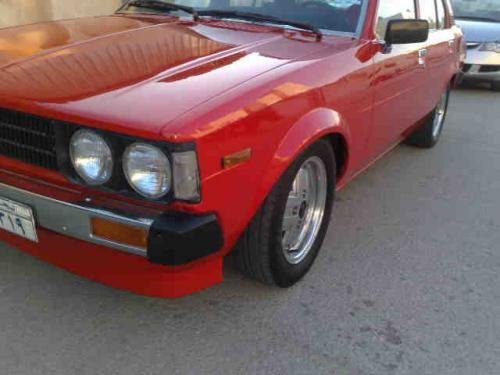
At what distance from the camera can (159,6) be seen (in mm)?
3527

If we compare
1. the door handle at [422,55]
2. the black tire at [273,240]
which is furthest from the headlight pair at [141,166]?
the door handle at [422,55]

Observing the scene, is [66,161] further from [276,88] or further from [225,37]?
[225,37]

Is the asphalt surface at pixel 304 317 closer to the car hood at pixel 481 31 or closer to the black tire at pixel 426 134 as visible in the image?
the black tire at pixel 426 134

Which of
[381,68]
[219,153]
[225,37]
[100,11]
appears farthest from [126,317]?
[100,11]

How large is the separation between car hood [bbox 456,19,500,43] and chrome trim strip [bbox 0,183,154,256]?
7737 millimetres

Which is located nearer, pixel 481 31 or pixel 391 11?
pixel 391 11

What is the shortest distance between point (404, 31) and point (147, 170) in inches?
74.8

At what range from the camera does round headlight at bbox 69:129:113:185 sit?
2.01m

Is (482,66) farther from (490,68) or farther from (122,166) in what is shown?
(122,166)

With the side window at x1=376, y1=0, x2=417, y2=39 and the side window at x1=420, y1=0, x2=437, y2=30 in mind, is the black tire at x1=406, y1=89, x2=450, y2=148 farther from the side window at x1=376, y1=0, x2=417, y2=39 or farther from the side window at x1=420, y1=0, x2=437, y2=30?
the side window at x1=376, y1=0, x2=417, y2=39

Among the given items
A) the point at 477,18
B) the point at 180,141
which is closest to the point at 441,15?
the point at 180,141

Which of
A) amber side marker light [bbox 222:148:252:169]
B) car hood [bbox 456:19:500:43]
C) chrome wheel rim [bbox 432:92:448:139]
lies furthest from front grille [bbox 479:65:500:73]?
amber side marker light [bbox 222:148:252:169]

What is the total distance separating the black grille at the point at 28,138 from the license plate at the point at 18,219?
183 millimetres

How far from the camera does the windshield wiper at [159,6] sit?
11.0ft
